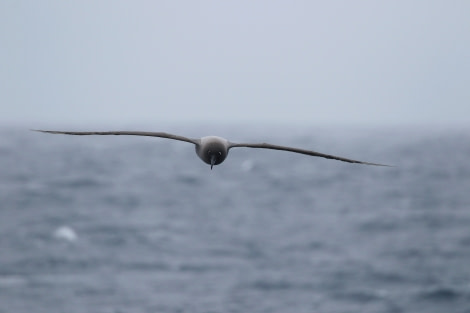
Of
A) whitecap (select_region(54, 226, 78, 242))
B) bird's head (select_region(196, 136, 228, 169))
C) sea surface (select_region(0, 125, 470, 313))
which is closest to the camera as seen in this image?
bird's head (select_region(196, 136, 228, 169))

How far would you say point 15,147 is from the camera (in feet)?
549

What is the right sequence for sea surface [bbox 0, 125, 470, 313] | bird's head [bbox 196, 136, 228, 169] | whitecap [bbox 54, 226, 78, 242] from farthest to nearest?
whitecap [bbox 54, 226, 78, 242] < sea surface [bbox 0, 125, 470, 313] < bird's head [bbox 196, 136, 228, 169]

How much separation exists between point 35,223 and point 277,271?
83.1 ft

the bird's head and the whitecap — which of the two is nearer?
the bird's head

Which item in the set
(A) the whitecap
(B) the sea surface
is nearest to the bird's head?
(B) the sea surface

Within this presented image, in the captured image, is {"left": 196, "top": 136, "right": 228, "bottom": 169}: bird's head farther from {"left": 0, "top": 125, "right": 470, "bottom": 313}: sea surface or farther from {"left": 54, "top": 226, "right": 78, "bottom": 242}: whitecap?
{"left": 54, "top": 226, "right": 78, "bottom": 242}: whitecap

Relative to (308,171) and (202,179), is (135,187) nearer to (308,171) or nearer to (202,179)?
(202,179)

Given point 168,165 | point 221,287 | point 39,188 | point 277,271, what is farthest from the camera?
point 168,165

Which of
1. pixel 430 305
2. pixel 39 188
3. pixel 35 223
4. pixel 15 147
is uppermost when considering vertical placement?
pixel 15 147

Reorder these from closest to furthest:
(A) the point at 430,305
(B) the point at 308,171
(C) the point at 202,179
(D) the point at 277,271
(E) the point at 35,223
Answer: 1. (A) the point at 430,305
2. (D) the point at 277,271
3. (E) the point at 35,223
4. (C) the point at 202,179
5. (B) the point at 308,171

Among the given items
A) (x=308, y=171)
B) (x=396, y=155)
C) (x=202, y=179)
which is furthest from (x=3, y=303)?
(x=396, y=155)

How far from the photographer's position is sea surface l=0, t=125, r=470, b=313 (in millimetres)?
52281

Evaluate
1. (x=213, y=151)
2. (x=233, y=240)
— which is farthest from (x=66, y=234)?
(x=213, y=151)

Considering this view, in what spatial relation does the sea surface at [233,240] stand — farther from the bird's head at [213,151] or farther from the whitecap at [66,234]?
the bird's head at [213,151]
